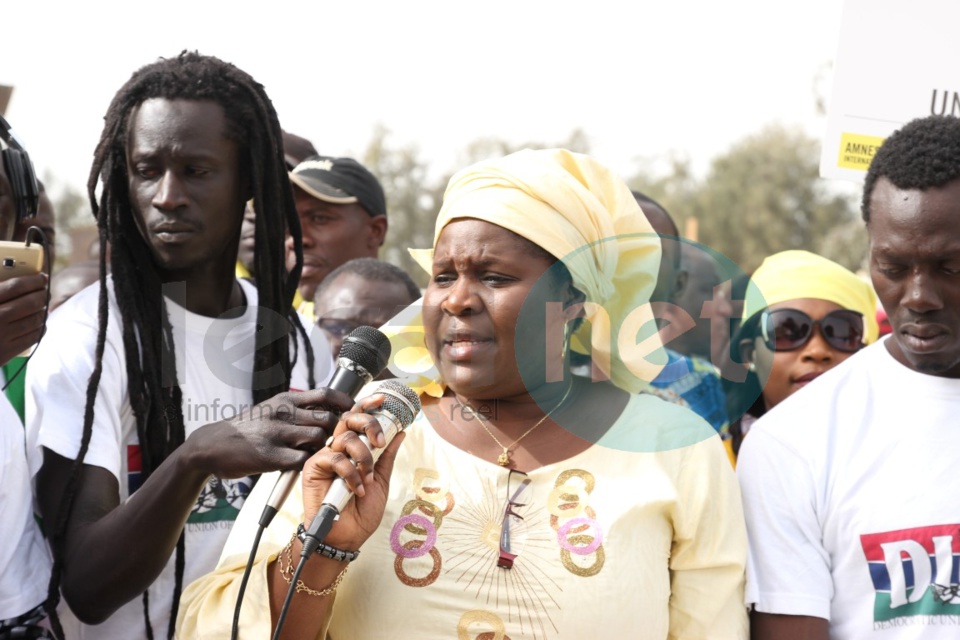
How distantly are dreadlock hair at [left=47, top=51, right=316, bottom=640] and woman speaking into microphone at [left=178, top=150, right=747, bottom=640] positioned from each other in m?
0.52

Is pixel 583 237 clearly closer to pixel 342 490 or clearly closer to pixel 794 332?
pixel 342 490

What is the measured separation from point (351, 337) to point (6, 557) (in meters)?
1.11

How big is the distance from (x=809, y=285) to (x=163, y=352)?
297 cm

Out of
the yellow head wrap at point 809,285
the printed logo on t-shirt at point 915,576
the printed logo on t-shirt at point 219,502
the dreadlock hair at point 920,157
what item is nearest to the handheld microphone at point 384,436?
the printed logo on t-shirt at point 219,502

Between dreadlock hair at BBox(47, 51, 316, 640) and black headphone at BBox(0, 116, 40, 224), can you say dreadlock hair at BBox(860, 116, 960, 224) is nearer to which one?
dreadlock hair at BBox(47, 51, 316, 640)

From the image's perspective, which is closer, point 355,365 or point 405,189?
point 355,365

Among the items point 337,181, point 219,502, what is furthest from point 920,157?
point 337,181

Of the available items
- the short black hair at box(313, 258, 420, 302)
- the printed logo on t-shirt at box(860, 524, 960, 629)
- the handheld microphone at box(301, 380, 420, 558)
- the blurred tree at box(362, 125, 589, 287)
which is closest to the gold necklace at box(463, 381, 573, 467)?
the handheld microphone at box(301, 380, 420, 558)

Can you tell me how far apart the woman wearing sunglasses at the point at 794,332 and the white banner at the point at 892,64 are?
0.74 metres

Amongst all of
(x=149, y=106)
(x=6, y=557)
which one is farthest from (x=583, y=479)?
(x=149, y=106)

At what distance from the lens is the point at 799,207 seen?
3703 cm

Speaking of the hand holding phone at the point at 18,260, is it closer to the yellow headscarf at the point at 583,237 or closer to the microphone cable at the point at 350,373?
the microphone cable at the point at 350,373

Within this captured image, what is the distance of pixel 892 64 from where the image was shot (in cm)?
511

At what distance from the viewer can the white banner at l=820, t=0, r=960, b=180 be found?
5.09 meters
